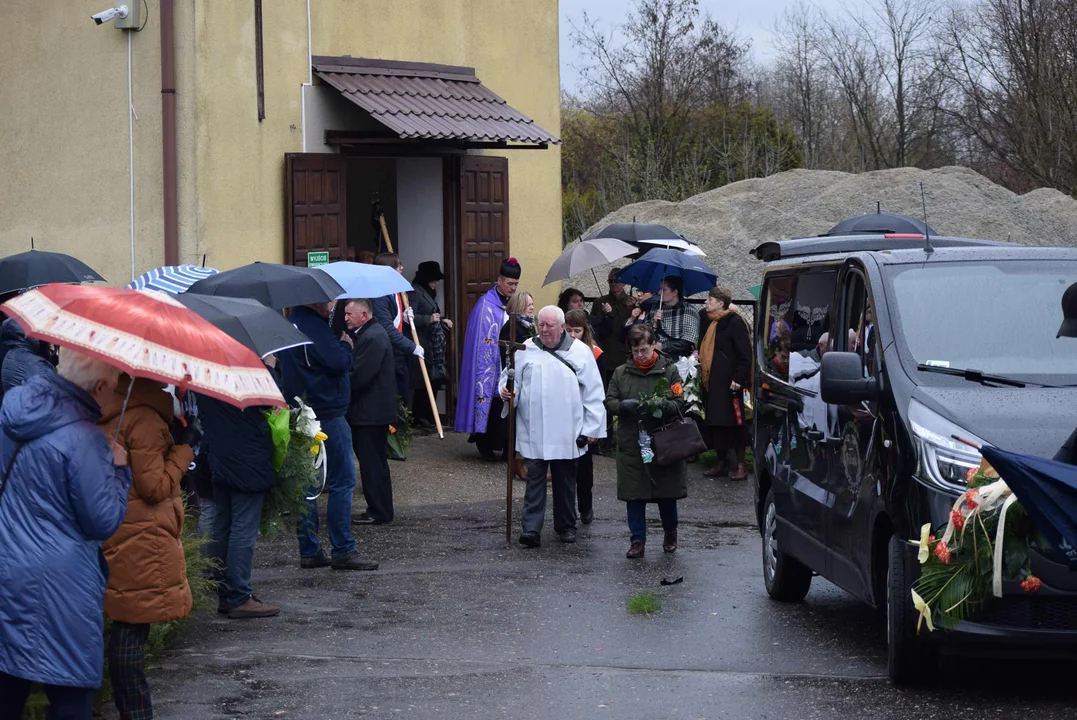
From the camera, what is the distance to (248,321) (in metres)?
7.48

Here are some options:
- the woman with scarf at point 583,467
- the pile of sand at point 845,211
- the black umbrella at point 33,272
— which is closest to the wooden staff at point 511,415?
the woman with scarf at point 583,467

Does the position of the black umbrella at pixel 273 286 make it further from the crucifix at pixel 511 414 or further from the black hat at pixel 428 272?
the black hat at pixel 428 272

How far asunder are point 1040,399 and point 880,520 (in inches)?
35.8

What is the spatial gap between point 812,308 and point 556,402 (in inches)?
112

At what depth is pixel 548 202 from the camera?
59.5 ft

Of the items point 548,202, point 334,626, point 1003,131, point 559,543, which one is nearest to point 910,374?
point 334,626

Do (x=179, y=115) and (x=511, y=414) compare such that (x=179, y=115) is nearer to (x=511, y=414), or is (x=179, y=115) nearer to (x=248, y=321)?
(x=511, y=414)

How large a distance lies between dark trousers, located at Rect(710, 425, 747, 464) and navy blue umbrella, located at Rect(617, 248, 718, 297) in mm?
1660

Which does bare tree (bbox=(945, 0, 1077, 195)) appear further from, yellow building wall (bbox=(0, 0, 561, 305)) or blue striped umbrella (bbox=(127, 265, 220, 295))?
blue striped umbrella (bbox=(127, 265, 220, 295))

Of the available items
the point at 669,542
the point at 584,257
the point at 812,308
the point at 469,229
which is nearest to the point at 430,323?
the point at 469,229

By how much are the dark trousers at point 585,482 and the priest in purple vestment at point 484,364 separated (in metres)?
2.56

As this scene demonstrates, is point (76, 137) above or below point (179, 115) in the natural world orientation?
below

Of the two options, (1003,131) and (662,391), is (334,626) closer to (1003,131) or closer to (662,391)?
(662,391)

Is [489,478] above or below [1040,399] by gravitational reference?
below
